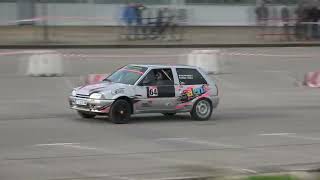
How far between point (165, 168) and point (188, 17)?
35914 millimetres

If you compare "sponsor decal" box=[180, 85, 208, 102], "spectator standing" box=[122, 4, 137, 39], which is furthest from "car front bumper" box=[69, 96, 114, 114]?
"spectator standing" box=[122, 4, 137, 39]

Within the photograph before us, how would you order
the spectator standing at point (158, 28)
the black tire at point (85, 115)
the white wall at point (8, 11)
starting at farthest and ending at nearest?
1. the white wall at point (8, 11)
2. the spectator standing at point (158, 28)
3. the black tire at point (85, 115)

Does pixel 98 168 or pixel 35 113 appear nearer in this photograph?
pixel 98 168

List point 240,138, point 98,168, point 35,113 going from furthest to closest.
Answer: point 35,113 → point 240,138 → point 98,168

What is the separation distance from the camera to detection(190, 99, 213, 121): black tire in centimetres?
1641

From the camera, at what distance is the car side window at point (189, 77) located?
647 inches

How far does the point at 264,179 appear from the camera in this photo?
7965 mm

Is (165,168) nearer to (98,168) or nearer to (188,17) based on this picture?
(98,168)

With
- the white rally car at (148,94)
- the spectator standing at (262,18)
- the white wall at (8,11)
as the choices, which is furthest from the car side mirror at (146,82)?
the white wall at (8,11)

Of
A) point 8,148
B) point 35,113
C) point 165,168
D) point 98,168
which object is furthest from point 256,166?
point 35,113

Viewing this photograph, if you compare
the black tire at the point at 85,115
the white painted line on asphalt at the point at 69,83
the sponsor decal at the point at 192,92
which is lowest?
the white painted line on asphalt at the point at 69,83

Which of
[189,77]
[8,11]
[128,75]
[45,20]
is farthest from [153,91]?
[8,11]

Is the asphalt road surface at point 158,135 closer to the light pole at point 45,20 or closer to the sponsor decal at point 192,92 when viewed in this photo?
the sponsor decal at point 192,92

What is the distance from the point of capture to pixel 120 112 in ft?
50.0
